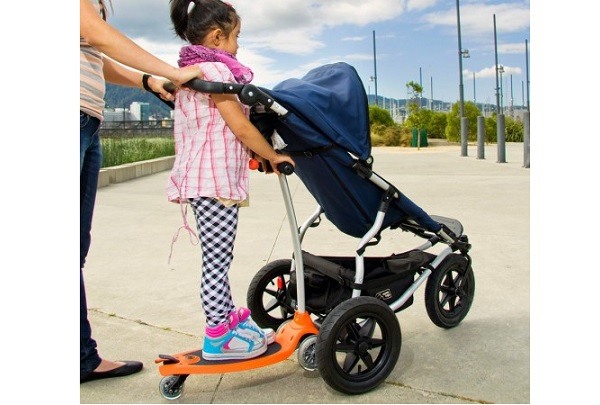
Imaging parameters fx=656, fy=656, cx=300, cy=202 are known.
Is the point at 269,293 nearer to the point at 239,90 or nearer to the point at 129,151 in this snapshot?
the point at 239,90

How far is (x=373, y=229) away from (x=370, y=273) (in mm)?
286

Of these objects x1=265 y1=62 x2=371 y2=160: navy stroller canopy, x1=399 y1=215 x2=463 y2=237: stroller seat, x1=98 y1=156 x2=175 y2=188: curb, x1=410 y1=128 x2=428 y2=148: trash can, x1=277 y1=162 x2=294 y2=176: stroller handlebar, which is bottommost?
x1=399 y1=215 x2=463 y2=237: stroller seat

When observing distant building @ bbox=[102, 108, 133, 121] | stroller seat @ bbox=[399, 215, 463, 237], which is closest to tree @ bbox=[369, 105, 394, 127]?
distant building @ bbox=[102, 108, 133, 121]

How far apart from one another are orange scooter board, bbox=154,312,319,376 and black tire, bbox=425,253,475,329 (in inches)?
27.6

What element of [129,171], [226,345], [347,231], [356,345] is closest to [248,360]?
[226,345]

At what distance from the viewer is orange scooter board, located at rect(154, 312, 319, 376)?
Result: 249 cm

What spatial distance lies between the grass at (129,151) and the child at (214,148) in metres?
8.74

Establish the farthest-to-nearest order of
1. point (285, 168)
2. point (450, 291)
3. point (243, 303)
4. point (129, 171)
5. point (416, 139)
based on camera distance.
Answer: point (416, 139), point (129, 171), point (243, 303), point (450, 291), point (285, 168)

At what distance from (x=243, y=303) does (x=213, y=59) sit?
168cm

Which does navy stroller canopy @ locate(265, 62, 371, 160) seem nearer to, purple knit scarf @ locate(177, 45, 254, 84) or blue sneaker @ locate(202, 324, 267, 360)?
purple knit scarf @ locate(177, 45, 254, 84)

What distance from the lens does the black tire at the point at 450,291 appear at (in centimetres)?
320

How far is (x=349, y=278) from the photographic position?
9.52ft
